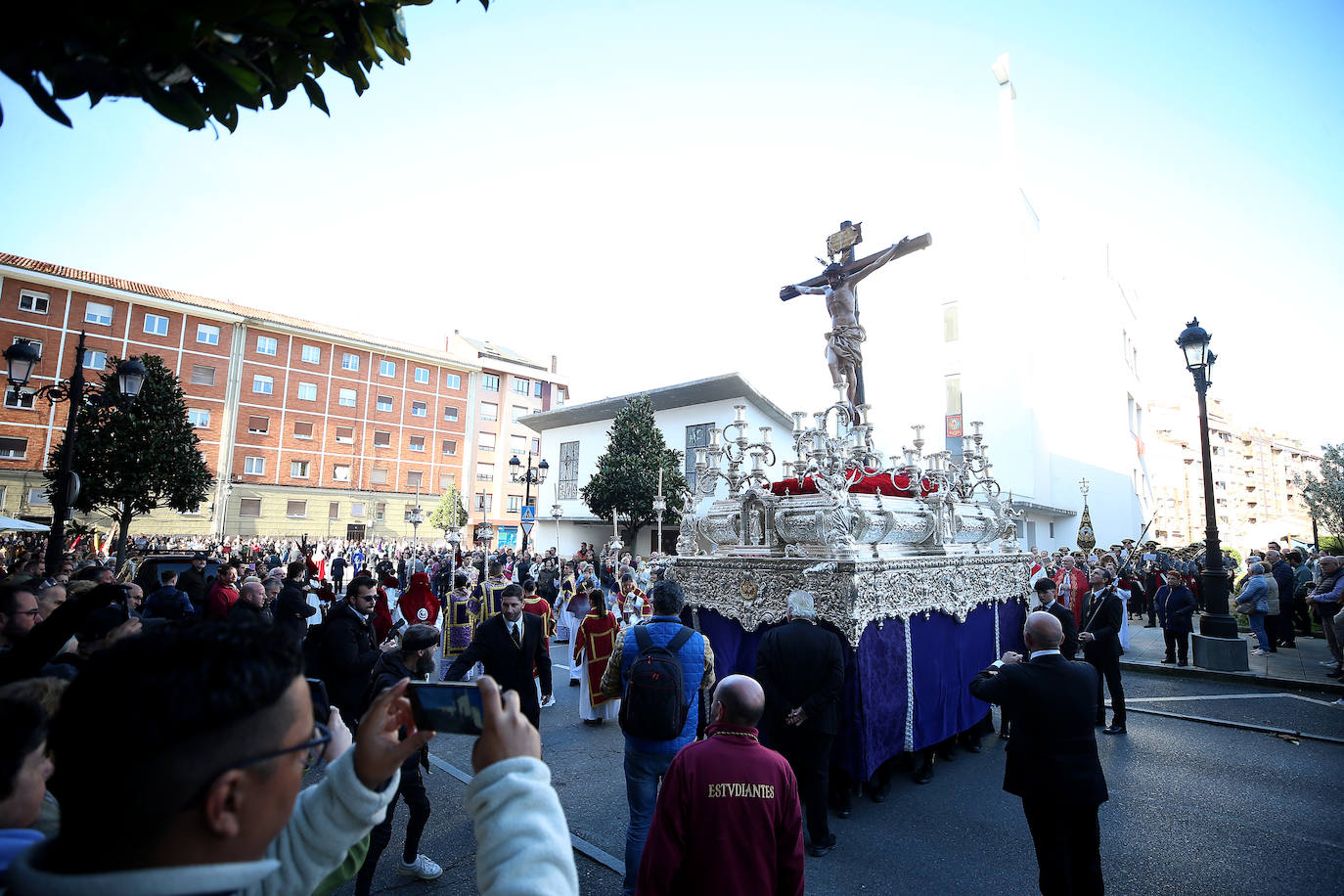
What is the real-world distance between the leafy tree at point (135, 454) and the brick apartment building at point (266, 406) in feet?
79.6

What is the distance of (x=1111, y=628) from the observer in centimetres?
815

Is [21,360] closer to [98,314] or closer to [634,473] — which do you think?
[634,473]

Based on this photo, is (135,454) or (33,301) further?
(33,301)

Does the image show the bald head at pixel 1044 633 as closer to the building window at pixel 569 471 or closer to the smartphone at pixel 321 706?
the smartphone at pixel 321 706

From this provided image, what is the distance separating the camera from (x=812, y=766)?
5.13m

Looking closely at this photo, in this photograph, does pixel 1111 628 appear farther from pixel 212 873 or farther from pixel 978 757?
pixel 212 873

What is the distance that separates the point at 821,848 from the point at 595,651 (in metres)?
4.12

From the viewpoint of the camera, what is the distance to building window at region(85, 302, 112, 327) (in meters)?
38.3

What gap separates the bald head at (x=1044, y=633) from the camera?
4.16 metres

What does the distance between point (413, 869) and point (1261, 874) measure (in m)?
6.09

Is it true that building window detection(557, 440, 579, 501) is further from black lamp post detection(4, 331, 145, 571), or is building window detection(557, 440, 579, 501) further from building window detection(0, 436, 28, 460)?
building window detection(0, 436, 28, 460)

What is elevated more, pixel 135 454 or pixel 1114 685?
pixel 135 454

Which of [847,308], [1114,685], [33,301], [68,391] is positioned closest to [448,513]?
[33,301]

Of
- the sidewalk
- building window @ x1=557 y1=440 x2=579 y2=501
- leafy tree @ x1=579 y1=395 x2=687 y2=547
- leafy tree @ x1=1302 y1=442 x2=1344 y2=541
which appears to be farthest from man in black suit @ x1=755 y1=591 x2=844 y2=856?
leafy tree @ x1=1302 y1=442 x2=1344 y2=541
